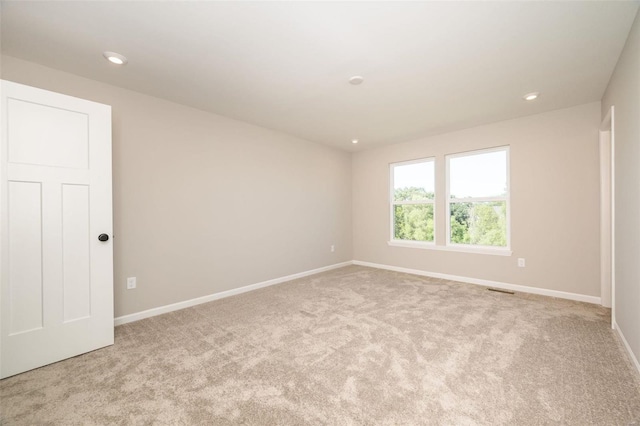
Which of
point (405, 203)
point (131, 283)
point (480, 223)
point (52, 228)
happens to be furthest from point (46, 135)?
point (480, 223)

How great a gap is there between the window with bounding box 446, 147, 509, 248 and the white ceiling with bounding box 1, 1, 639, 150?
0.98 meters

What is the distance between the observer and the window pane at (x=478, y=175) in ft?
13.1

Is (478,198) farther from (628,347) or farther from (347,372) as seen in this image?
(347,372)

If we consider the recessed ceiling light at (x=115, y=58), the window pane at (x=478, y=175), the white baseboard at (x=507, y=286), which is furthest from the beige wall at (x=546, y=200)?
the recessed ceiling light at (x=115, y=58)

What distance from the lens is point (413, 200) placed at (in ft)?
16.3

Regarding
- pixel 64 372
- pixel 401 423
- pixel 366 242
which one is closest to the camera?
pixel 401 423

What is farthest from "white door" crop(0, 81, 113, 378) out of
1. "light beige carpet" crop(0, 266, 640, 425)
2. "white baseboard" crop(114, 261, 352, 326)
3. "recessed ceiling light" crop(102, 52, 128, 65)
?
"white baseboard" crop(114, 261, 352, 326)

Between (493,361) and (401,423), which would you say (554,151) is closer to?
(493,361)

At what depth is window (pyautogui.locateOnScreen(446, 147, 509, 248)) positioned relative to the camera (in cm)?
399

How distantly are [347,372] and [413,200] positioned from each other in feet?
12.2

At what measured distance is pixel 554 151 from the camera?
350 centimetres

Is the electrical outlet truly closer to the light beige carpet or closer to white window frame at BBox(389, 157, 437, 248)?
the light beige carpet

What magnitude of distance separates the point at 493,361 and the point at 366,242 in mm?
3631

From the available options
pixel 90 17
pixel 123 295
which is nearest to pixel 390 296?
pixel 123 295
